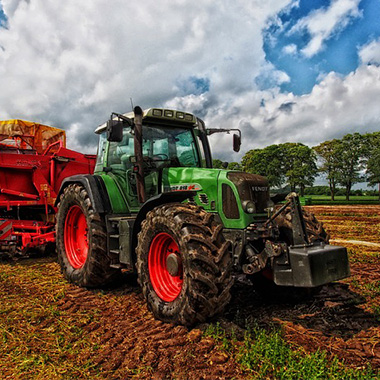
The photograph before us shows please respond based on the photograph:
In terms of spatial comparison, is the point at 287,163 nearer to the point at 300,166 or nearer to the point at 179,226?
the point at 300,166

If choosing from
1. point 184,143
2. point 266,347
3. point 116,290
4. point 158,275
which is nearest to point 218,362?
point 266,347

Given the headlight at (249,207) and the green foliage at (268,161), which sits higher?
the green foliage at (268,161)

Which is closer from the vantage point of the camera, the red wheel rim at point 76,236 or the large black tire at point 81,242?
the large black tire at point 81,242

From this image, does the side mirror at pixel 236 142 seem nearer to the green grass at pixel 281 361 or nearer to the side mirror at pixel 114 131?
the side mirror at pixel 114 131

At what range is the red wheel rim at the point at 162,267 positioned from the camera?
4.15 metres

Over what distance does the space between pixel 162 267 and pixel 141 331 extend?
0.81 meters

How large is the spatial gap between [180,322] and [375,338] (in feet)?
6.47

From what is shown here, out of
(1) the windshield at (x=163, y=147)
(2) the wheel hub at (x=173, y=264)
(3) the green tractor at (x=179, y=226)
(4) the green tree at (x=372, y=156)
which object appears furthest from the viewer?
(4) the green tree at (x=372, y=156)

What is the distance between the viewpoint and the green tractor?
138 inches

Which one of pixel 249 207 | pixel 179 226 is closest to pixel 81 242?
pixel 179 226

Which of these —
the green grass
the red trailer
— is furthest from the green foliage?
the green grass

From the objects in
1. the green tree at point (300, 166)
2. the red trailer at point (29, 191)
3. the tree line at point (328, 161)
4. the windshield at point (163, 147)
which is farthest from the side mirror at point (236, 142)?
the green tree at point (300, 166)

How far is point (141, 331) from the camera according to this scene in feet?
12.3

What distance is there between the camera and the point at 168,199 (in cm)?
438
